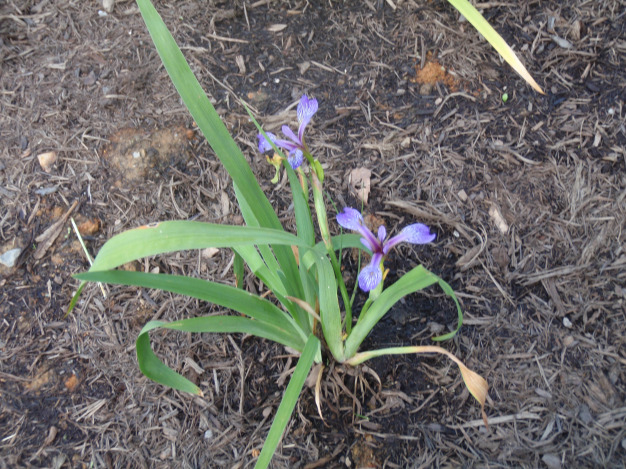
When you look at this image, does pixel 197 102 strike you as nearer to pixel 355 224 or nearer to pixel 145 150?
pixel 355 224

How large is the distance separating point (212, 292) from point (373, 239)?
1.23 ft

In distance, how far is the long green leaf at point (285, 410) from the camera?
95 centimetres

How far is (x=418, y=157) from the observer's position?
5.49 ft

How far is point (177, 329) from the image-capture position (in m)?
1.11

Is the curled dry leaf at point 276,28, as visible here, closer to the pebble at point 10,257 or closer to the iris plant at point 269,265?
the iris plant at point 269,265

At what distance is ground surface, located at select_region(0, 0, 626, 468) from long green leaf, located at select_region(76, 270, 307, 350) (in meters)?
0.27

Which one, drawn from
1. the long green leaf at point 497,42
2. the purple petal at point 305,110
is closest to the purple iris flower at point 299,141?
the purple petal at point 305,110

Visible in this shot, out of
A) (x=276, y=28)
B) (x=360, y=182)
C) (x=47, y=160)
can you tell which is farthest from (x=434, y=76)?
(x=47, y=160)

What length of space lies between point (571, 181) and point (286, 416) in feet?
4.06

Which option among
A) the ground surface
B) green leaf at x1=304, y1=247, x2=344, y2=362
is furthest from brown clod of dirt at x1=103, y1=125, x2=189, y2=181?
green leaf at x1=304, y1=247, x2=344, y2=362

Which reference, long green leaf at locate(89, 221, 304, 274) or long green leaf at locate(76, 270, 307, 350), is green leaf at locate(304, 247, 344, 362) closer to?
long green leaf at locate(76, 270, 307, 350)

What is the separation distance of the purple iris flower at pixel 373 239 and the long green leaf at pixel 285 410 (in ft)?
0.73

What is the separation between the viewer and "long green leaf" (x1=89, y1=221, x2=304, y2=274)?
2.72 feet

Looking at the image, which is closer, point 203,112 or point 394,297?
point 203,112
